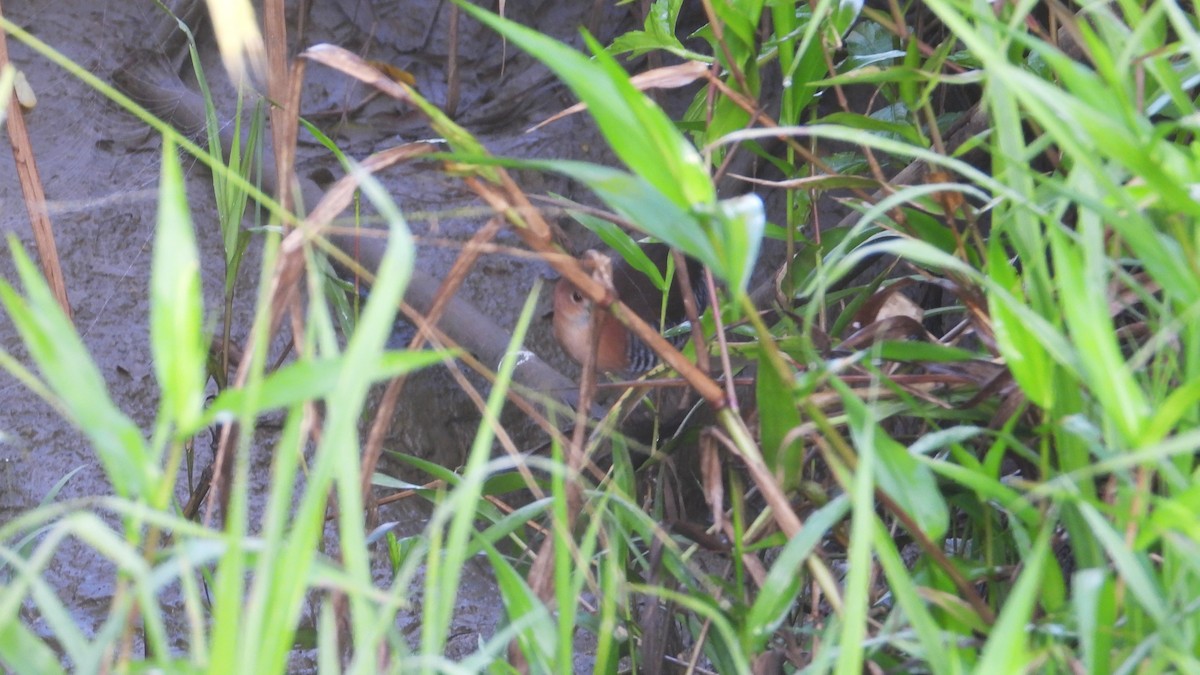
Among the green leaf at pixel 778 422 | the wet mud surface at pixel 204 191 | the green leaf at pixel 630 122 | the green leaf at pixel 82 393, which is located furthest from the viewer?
the wet mud surface at pixel 204 191

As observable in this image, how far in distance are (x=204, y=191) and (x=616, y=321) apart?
37.2 inches

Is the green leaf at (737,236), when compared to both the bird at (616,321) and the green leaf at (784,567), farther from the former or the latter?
the bird at (616,321)

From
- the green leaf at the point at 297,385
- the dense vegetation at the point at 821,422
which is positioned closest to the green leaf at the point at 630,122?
the dense vegetation at the point at 821,422

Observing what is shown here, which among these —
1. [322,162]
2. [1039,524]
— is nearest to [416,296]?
[322,162]

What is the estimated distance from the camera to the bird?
227 centimetres

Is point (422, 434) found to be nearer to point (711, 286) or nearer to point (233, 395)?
point (711, 286)

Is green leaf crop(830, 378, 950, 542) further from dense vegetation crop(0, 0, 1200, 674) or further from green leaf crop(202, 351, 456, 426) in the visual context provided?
green leaf crop(202, 351, 456, 426)

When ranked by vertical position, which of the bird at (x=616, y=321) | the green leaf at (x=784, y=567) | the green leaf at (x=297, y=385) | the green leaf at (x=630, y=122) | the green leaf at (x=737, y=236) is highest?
the green leaf at (x=630, y=122)

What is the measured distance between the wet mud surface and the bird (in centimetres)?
21

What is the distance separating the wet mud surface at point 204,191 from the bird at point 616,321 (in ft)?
0.69

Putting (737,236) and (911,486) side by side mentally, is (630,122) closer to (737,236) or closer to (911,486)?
(737,236)

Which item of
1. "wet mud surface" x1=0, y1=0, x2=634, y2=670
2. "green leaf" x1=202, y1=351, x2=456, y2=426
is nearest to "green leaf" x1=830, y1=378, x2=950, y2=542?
"green leaf" x1=202, y1=351, x2=456, y2=426

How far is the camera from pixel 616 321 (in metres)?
2.35

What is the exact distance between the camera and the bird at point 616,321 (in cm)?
227
